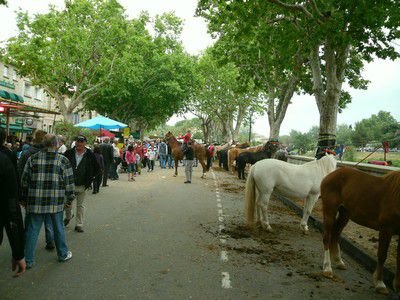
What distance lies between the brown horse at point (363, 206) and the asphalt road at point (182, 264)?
14.6 inches

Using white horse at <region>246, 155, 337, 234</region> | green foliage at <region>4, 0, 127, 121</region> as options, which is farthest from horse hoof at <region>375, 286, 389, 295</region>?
green foliage at <region>4, 0, 127, 121</region>

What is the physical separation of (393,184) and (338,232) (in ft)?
4.36

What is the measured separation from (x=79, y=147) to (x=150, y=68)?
34.5 m

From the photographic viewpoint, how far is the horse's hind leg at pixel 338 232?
19.4 feet

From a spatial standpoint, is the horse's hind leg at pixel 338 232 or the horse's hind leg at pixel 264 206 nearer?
the horse's hind leg at pixel 338 232

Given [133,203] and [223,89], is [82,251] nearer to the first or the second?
[133,203]

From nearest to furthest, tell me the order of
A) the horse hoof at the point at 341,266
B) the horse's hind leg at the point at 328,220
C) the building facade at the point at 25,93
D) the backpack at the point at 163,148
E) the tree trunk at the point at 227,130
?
the horse's hind leg at the point at 328,220 < the horse hoof at the point at 341,266 < the backpack at the point at 163,148 < the building facade at the point at 25,93 < the tree trunk at the point at 227,130

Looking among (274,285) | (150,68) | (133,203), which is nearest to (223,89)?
(150,68)

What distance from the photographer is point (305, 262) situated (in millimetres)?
6109

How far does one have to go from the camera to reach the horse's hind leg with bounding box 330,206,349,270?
5.91 metres

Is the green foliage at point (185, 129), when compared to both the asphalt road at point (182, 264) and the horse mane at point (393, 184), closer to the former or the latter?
the asphalt road at point (182, 264)

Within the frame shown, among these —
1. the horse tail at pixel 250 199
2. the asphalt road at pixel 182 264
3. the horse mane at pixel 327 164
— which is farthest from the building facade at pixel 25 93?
the horse mane at pixel 327 164

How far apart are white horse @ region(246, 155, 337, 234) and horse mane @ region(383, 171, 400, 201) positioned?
3.33m

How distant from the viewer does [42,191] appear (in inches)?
207
